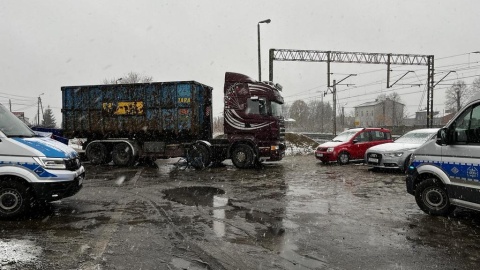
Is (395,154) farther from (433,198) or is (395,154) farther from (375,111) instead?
(375,111)

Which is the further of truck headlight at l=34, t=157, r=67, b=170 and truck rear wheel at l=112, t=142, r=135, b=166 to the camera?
truck rear wheel at l=112, t=142, r=135, b=166

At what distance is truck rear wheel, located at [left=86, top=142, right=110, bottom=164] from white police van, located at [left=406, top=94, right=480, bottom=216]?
12.4 metres

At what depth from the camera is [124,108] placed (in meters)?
14.6

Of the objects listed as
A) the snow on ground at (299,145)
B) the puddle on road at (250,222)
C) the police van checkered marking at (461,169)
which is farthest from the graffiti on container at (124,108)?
the police van checkered marking at (461,169)

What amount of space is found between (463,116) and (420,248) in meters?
2.49

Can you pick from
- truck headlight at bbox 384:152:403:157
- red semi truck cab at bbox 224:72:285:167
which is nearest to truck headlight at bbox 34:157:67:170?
red semi truck cab at bbox 224:72:285:167

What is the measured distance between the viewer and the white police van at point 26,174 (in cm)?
573

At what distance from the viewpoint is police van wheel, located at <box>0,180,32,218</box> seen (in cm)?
575

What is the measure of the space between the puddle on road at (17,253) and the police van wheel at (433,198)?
20.1 ft

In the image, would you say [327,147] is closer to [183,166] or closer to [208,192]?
[183,166]

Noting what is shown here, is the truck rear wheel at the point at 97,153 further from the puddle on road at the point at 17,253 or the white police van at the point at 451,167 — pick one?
the white police van at the point at 451,167

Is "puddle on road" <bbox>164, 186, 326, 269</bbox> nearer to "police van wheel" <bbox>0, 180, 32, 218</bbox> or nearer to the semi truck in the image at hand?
Result: "police van wheel" <bbox>0, 180, 32, 218</bbox>

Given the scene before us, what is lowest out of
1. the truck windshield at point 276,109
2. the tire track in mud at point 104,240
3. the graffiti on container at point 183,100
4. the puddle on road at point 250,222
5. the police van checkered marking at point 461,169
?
the puddle on road at point 250,222

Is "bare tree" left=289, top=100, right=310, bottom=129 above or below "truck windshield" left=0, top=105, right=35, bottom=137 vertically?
above
